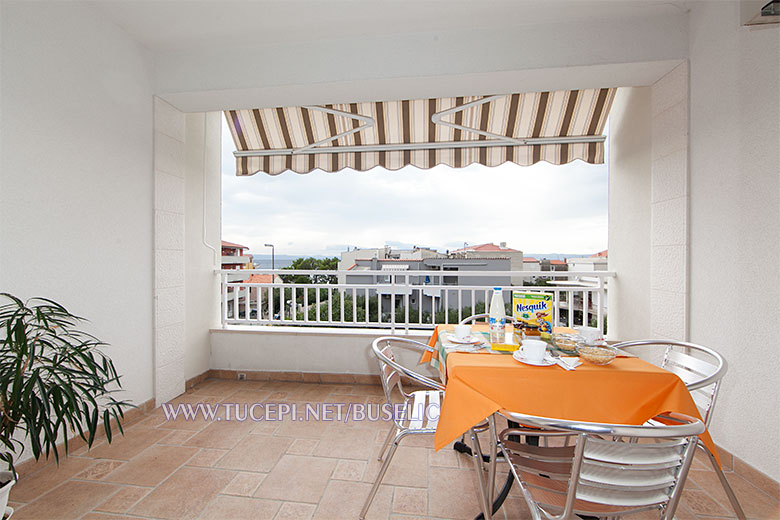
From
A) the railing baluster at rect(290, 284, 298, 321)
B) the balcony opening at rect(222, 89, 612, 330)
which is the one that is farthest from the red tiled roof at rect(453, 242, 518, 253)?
the railing baluster at rect(290, 284, 298, 321)

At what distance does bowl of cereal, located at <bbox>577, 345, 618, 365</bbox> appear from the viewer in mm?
1523

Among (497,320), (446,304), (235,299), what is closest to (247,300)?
(235,299)

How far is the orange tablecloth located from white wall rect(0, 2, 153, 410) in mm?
2468

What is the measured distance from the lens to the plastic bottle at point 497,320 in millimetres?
1769

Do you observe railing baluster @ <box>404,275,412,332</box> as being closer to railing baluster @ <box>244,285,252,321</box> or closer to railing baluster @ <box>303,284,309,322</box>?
railing baluster @ <box>303,284,309,322</box>

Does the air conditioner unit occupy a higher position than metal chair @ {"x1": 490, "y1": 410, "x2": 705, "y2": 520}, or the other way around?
the air conditioner unit

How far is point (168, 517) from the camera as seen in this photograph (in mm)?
1694

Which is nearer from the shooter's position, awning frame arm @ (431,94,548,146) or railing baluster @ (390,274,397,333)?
awning frame arm @ (431,94,548,146)

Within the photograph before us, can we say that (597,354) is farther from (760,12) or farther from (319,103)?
(319,103)

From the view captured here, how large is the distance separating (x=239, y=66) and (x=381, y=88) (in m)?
1.16

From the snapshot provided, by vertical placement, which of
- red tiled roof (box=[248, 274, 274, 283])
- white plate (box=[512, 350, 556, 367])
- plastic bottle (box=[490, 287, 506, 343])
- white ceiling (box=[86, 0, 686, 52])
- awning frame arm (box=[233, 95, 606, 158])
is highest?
white ceiling (box=[86, 0, 686, 52])

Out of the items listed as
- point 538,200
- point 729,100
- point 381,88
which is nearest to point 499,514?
point 729,100

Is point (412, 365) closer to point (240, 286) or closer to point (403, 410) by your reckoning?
point (403, 410)

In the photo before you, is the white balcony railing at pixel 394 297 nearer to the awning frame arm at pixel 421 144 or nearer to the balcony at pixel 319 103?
the balcony at pixel 319 103
